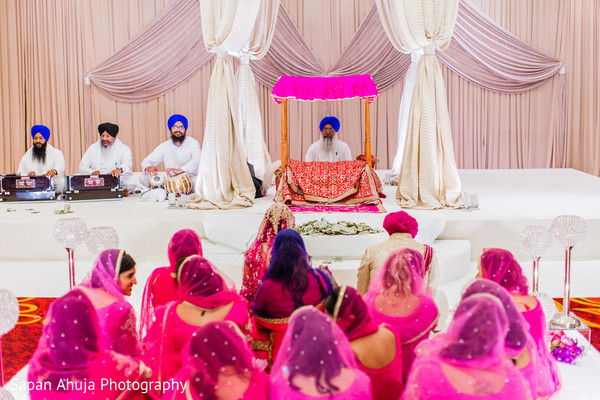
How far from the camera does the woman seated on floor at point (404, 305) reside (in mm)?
2682

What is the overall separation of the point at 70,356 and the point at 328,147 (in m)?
6.00

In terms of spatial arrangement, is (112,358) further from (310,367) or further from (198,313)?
(310,367)

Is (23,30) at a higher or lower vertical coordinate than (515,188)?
higher

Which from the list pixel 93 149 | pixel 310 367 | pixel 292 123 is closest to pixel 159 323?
pixel 310 367

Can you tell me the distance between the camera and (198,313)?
2633 mm

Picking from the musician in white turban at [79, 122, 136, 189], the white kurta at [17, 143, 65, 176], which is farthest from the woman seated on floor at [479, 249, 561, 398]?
the white kurta at [17, 143, 65, 176]

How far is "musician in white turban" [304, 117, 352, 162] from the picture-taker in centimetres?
796

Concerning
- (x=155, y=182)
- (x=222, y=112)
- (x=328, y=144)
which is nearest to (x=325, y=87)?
(x=328, y=144)

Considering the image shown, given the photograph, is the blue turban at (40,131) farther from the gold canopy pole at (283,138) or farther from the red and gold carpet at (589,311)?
the red and gold carpet at (589,311)

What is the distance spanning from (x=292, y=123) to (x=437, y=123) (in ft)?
14.6

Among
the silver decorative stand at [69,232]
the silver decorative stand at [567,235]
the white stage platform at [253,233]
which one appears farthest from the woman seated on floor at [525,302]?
the silver decorative stand at [69,232]

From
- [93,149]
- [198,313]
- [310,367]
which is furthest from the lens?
[93,149]

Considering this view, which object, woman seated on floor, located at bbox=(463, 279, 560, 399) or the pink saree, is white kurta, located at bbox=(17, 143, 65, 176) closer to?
the pink saree

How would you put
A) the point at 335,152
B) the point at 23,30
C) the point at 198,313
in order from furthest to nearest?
1. the point at 23,30
2. the point at 335,152
3. the point at 198,313
